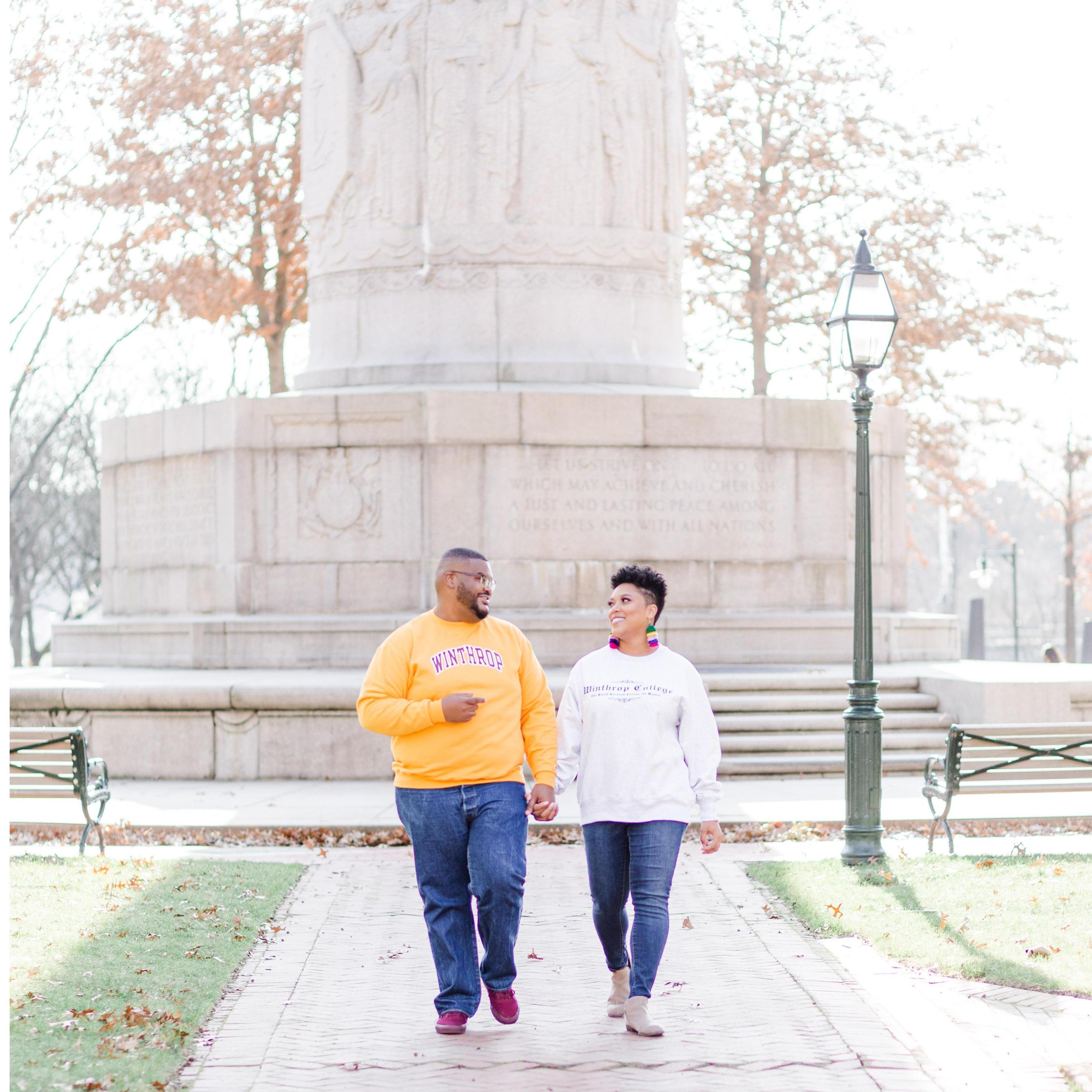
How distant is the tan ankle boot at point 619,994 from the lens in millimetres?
6316

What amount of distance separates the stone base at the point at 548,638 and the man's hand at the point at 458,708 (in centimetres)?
970

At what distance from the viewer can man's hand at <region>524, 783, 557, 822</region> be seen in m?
6.06

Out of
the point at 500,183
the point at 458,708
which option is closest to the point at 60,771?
the point at 458,708

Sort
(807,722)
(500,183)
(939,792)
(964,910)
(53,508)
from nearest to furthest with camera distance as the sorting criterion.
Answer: (964,910) → (939,792) → (807,722) → (500,183) → (53,508)

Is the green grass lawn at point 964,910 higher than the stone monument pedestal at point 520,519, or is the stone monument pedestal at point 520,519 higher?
the stone monument pedestal at point 520,519

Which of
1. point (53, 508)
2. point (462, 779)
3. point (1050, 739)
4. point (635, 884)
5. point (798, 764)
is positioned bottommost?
point (798, 764)

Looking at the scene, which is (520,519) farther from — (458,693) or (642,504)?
(458,693)

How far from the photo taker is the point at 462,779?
6121 mm

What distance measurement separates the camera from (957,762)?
35.2ft

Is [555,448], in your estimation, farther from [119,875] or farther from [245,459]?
[119,875]

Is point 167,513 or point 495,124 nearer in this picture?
point 495,124

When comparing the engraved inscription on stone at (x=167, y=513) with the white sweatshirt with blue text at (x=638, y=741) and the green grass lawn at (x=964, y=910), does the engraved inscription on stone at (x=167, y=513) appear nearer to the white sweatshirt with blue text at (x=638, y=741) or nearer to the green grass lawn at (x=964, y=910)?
the green grass lawn at (x=964, y=910)

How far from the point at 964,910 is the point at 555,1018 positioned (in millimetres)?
2709

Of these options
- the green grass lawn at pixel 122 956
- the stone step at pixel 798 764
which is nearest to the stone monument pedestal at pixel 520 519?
the stone step at pixel 798 764
